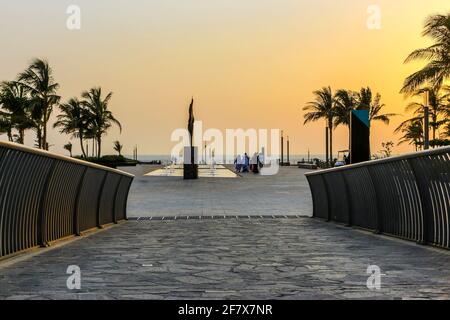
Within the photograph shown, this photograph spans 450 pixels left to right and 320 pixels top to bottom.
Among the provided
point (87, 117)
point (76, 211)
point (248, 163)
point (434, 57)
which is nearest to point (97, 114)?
point (87, 117)

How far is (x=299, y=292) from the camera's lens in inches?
197

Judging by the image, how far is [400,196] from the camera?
8812mm

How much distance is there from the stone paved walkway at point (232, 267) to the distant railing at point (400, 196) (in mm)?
308

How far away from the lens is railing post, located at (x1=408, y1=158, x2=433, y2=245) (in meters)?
7.85

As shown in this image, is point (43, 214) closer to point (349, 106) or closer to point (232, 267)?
point (232, 267)

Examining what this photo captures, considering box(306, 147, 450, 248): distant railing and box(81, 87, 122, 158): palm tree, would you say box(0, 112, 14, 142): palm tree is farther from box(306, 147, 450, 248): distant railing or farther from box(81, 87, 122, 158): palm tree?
box(306, 147, 450, 248): distant railing

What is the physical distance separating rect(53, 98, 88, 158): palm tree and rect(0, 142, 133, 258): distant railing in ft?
213

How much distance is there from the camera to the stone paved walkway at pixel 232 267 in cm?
499

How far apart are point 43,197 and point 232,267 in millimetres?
3042

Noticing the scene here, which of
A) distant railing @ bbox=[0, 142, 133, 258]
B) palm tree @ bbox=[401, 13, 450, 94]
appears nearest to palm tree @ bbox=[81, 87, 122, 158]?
palm tree @ bbox=[401, 13, 450, 94]

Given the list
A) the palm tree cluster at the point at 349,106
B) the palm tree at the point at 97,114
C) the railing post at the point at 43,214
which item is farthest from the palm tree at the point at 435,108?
the railing post at the point at 43,214
